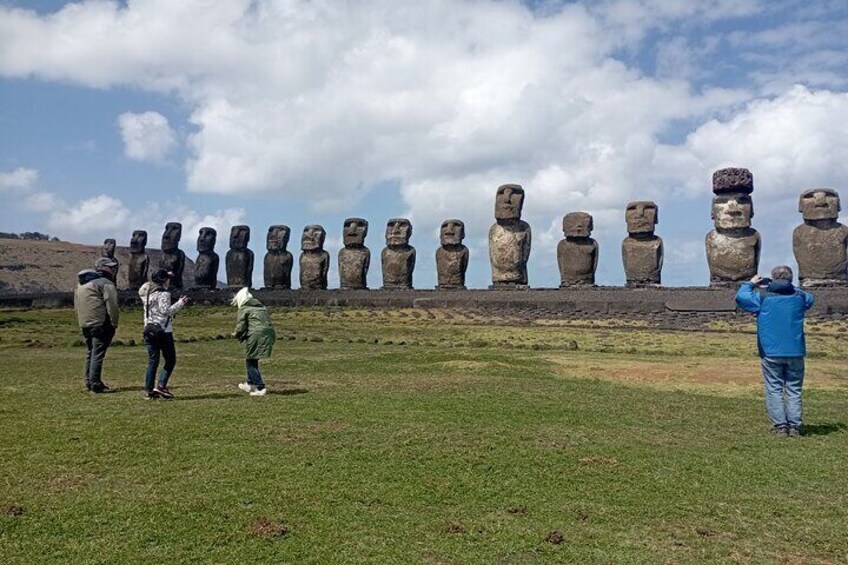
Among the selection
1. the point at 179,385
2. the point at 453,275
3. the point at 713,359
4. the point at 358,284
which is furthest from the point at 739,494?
the point at 358,284

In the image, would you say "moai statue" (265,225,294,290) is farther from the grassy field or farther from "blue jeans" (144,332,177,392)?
"blue jeans" (144,332,177,392)

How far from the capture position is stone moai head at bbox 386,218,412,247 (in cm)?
3306

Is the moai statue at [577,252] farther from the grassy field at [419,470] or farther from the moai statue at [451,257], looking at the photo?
the grassy field at [419,470]

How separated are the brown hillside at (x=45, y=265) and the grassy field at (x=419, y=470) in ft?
180

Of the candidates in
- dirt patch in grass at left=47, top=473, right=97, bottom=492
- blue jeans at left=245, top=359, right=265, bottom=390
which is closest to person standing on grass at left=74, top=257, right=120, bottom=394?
blue jeans at left=245, top=359, right=265, bottom=390

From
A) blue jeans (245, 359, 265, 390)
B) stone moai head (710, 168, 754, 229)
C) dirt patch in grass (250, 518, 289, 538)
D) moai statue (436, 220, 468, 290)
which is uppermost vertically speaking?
stone moai head (710, 168, 754, 229)

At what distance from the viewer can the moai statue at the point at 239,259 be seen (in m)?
37.2

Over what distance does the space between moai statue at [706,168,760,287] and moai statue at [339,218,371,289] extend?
14.2 metres

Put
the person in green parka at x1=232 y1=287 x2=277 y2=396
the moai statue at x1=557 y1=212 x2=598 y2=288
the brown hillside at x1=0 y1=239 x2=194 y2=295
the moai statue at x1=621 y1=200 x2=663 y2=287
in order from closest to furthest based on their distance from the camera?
1. the person in green parka at x1=232 y1=287 x2=277 y2=396
2. the moai statue at x1=621 y1=200 x2=663 y2=287
3. the moai statue at x1=557 y1=212 x2=598 y2=288
4. the brown hillside at x1=0 y1=239 x2=194 y2=295

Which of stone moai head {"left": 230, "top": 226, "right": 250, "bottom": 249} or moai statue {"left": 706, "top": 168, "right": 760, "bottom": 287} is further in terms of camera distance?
stone moai head {"left": 230, "top": 226, "right": 250, "bottom": 249}

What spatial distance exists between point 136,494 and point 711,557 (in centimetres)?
400

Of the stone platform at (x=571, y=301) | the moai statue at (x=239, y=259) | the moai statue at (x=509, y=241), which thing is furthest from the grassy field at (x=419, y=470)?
the moai statue at (x=239, y=259)

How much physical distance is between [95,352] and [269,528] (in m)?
6.41

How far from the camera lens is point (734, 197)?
2631cm
